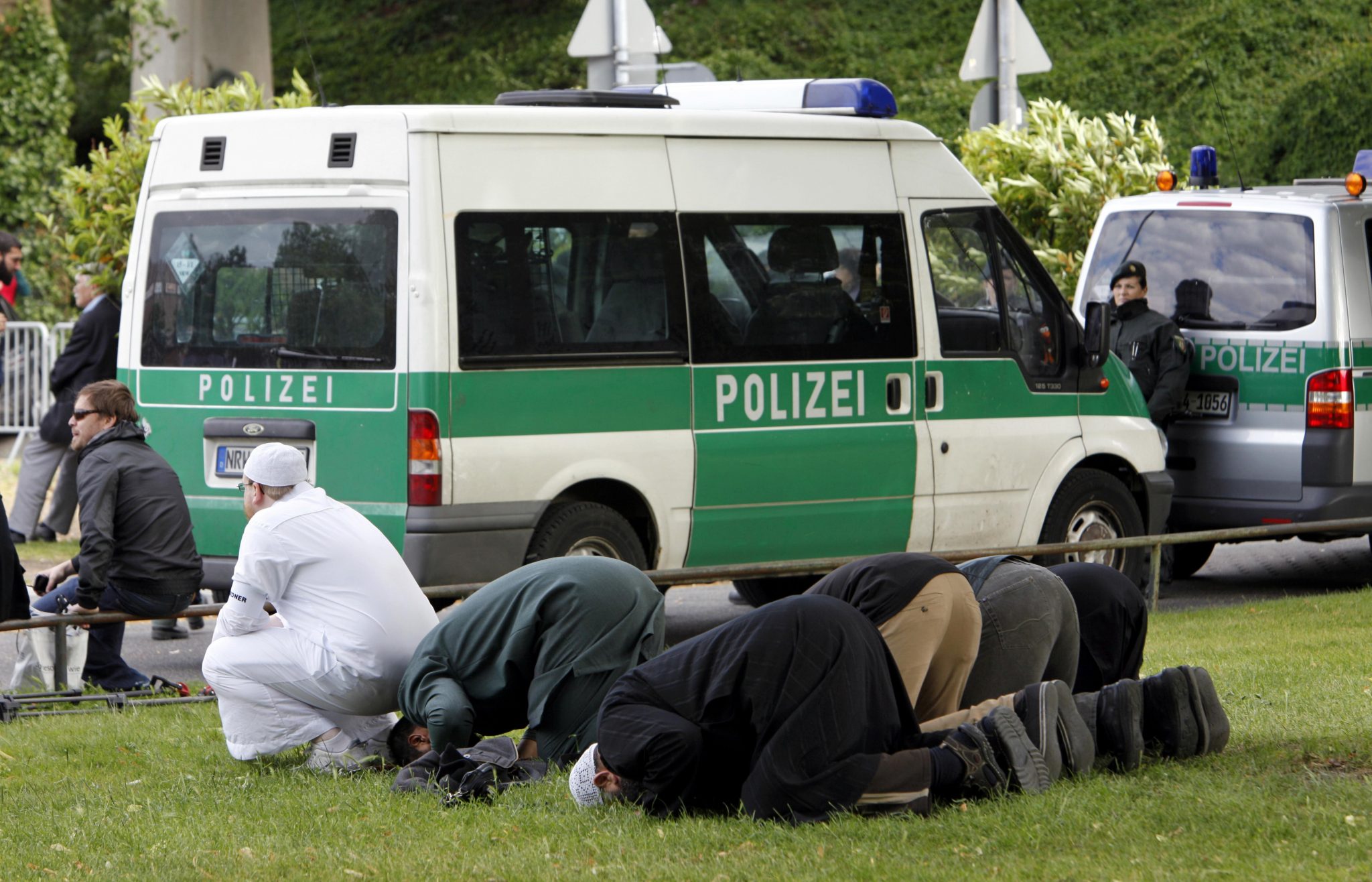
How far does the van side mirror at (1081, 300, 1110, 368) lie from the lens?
9539 mm

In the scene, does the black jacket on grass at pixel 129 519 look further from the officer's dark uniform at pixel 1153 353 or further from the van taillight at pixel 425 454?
the officer's dark uniform at pixel 1153 353

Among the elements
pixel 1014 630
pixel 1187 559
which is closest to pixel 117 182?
pixel 1187 559

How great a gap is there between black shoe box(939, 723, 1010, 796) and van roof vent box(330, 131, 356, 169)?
4.08 m

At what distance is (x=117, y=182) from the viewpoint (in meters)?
13.3

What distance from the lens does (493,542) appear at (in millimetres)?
7918

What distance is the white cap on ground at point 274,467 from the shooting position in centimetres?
616

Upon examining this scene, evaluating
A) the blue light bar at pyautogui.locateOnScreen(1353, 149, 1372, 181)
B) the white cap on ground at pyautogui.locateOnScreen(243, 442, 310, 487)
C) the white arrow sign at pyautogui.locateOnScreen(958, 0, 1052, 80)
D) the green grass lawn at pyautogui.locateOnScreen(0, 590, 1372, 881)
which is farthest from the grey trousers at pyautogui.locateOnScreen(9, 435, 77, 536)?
the blue light bar at pyautogui.locateOnScreen(1353, 149, 1372, 181)

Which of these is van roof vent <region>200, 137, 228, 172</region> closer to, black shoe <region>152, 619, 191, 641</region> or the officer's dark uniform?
black shoe <region>152, 619, 191, 641</region>

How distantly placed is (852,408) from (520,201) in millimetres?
1927

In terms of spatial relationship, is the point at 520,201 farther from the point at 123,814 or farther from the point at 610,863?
the point at 610,863

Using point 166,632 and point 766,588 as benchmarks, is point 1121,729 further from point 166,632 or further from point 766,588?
point 166,632

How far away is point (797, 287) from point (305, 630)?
3395 mm

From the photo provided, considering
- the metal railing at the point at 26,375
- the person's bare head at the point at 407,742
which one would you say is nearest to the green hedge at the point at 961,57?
the metal railing at the point at 26,375

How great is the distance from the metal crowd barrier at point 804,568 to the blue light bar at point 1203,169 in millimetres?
2406
